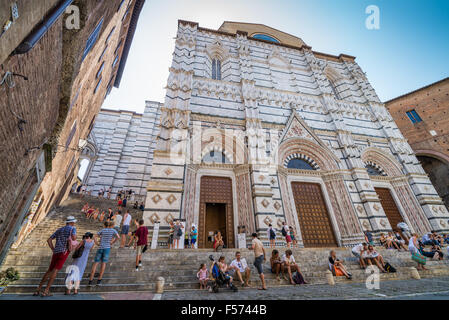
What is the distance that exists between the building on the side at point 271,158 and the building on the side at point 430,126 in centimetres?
497

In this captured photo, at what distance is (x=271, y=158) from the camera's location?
10992 mm

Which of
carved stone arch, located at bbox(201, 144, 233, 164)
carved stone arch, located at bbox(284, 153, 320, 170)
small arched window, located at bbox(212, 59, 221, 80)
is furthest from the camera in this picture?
small arched window, located at bbox(212, 59, 221, 80)

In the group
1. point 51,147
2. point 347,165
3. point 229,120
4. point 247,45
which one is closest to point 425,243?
point 347,165

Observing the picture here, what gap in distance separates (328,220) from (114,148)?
1975 centimetres

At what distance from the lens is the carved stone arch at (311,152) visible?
11.8m

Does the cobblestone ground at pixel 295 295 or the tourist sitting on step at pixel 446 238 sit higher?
the tourist sitting on step at pixel 446 238

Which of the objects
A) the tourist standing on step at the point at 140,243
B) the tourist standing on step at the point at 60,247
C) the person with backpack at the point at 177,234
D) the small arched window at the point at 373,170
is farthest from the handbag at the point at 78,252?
the small arched window at the point at 373,170

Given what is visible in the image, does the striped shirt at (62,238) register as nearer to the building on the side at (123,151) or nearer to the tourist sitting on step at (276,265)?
the tourist sitting on step at (276,265)

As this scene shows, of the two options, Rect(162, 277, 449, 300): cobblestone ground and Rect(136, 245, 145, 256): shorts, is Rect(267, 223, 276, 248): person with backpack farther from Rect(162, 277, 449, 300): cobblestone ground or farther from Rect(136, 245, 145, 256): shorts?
Rect(136, 245, 145, 256): shorts

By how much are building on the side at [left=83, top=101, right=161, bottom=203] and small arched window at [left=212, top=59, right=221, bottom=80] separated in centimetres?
964

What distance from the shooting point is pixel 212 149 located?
11.1 metres

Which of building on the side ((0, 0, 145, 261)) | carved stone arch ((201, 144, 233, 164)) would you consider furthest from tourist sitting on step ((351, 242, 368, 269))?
building on the side ((0, 0, 145, 261))

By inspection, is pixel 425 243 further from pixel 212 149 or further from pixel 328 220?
pixel 212 149

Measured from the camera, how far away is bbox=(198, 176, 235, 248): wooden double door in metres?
9.23
